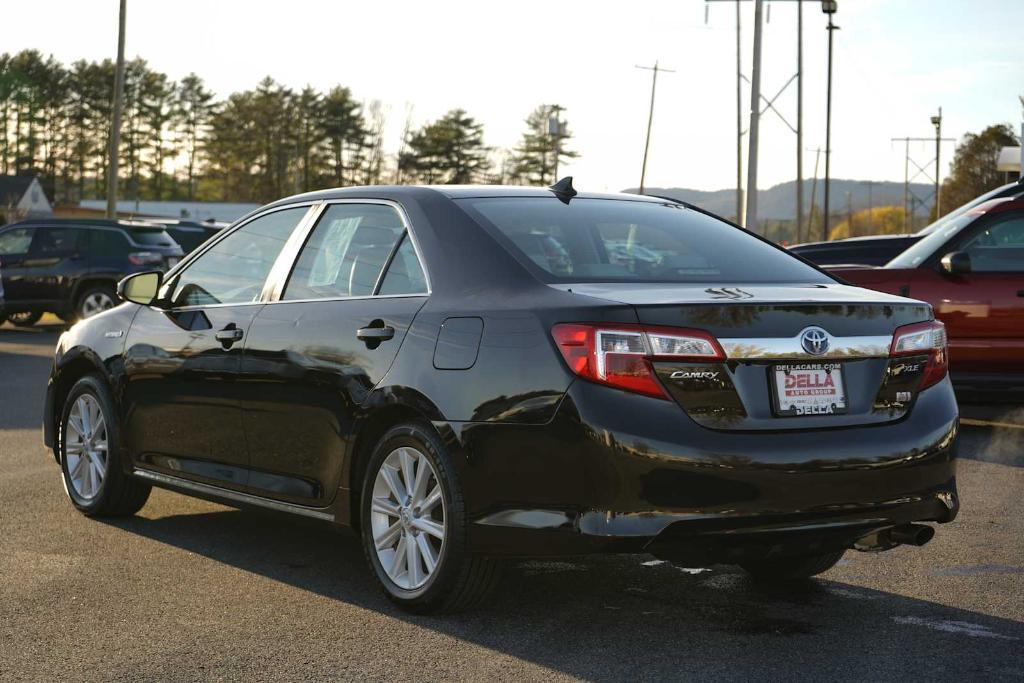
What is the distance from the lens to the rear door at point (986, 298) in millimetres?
11477

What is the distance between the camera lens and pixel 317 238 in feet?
20.7

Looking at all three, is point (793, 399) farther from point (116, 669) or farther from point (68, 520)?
point (68, 520)

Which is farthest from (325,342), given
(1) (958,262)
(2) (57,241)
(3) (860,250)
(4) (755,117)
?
(4) (755,117)

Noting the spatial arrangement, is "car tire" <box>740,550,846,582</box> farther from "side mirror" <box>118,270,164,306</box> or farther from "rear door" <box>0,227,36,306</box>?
"rear door" <box>0,227,36,306</box>

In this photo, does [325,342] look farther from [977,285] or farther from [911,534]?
[977,285]

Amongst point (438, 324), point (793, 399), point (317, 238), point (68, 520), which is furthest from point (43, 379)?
point (793, 399)

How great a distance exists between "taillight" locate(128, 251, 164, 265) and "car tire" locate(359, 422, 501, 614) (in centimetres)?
1937

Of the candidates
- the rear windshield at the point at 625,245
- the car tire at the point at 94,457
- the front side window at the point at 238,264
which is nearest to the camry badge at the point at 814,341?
the rear windshield at the point at 625,245

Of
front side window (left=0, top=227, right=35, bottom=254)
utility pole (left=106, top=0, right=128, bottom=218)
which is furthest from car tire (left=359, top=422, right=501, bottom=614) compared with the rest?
utility pole (left=106, top=0, right=128, bottom=218)

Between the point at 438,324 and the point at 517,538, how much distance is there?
863mm

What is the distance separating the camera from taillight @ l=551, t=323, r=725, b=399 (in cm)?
477

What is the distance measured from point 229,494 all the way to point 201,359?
0.63m

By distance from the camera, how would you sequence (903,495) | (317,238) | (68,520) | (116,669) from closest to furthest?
1. (116,669)
2. (903,495)
3. (317,238)
4. (68,520)

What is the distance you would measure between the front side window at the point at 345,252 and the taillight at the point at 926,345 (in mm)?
1989
